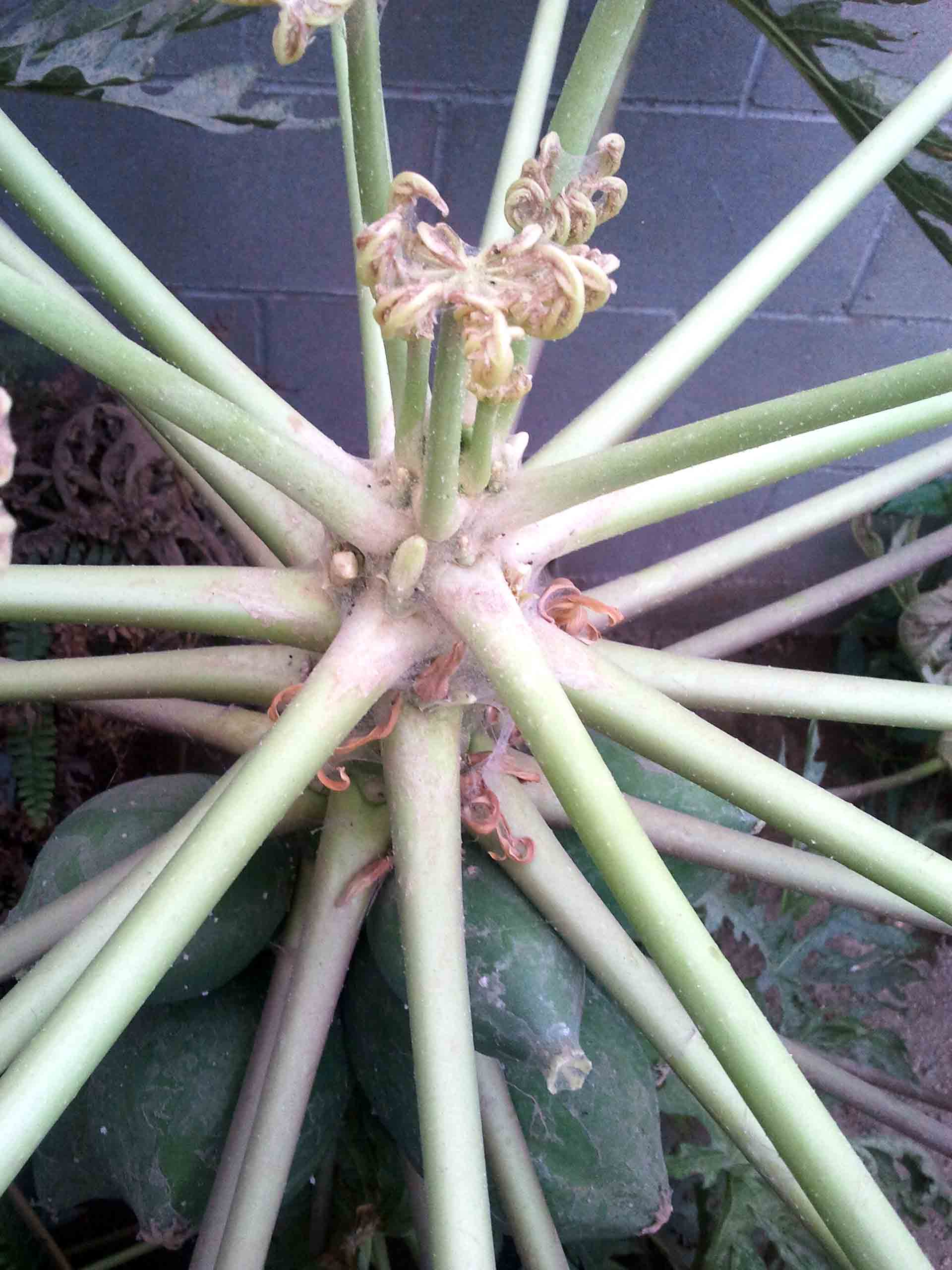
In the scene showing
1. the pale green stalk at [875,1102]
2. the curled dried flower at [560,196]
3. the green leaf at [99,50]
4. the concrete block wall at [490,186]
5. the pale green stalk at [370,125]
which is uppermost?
the concrete block wall at [490,186]

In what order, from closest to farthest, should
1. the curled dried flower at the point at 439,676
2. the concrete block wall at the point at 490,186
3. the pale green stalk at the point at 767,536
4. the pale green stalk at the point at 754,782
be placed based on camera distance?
the pale green stalk at the point at 754,782 < the curled dried flower at the point at 439,676 < the pale green stalk at the point at 767,536 < the concrete block wall at the point at 490,186

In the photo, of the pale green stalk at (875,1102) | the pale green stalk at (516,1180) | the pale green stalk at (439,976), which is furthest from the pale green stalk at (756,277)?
the pale green stalk at (875,1102)

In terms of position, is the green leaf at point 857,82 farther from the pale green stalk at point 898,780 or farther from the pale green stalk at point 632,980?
the pale green stalk at point 898,780

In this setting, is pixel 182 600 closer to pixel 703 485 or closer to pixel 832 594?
pixel 703 485

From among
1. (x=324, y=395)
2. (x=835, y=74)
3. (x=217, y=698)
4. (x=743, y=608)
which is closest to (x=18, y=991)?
(x=217, y=698)

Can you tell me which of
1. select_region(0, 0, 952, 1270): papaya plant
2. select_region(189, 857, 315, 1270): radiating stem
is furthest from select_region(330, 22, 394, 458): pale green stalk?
select_region(189, 857, 315, 1270): radiating stem
